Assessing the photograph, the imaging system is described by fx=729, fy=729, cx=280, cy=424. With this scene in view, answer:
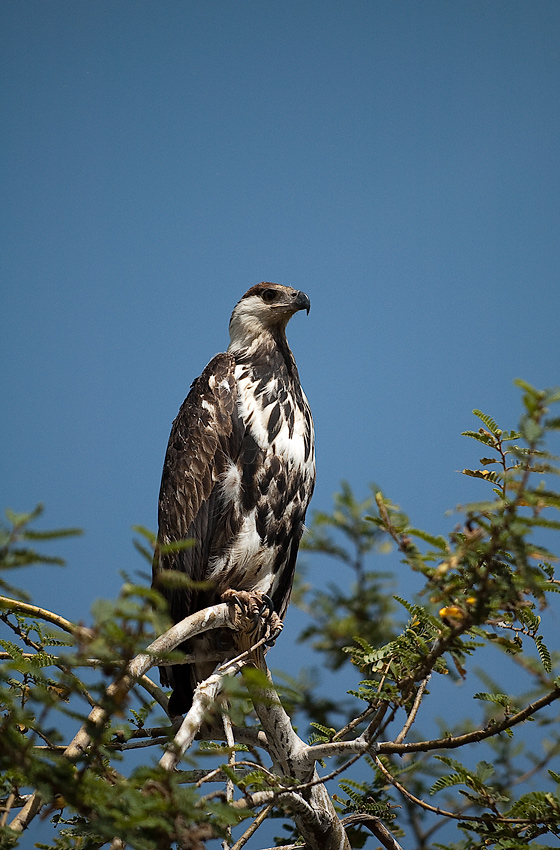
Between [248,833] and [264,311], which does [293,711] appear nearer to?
[248,833]

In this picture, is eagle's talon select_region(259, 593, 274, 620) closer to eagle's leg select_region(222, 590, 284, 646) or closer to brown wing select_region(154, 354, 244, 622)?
eagle's leg select_region(222, 590, 284, 646)

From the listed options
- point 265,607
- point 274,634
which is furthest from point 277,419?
point 274,634

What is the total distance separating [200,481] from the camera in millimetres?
3480

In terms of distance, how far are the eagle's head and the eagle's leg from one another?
132 cm

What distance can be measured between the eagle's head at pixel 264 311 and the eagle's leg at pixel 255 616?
132 centimetres

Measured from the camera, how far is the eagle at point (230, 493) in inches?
134

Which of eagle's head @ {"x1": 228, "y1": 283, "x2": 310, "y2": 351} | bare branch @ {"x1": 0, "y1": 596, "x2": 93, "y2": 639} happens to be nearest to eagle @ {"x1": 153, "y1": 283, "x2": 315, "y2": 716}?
eagle's head @ {"x1": 228, "y1": 283, "x2": 310, "y2": 351}

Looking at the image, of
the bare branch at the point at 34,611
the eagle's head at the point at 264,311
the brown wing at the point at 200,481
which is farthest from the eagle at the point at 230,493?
the bare branch at the point at 34,611

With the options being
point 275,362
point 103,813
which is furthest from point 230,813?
point 275,362

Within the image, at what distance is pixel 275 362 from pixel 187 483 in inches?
30.7

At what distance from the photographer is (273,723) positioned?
2.78 metres

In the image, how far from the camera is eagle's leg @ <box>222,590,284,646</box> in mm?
3217

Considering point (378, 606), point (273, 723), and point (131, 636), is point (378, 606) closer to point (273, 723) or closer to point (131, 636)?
point (273, 723)

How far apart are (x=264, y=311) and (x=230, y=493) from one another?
107 cm
